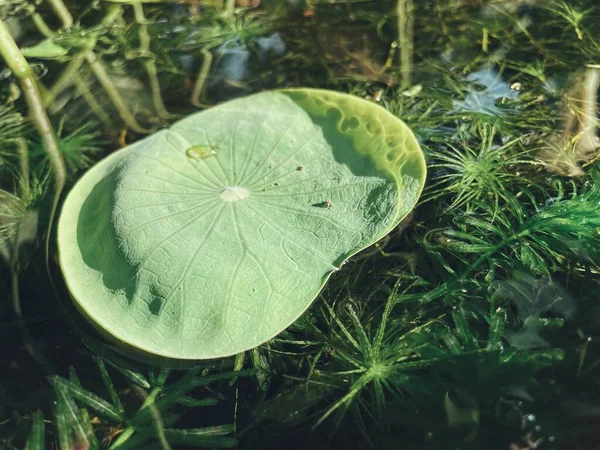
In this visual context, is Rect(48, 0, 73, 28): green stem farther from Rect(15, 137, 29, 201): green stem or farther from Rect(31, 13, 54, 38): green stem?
Rect(15, 137, 29, 201): green stem

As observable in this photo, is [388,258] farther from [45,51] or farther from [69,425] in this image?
[45,51]

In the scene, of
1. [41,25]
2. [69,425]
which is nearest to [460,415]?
[69,425]

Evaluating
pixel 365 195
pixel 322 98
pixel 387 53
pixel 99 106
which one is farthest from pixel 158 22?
pixel 365 195

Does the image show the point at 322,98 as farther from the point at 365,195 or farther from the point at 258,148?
the point at 365,195

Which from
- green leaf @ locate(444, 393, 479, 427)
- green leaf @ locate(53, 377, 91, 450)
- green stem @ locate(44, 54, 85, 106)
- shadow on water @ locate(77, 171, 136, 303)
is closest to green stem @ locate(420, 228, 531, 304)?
A: green leaf @ locate(444, 393, 479, 427)

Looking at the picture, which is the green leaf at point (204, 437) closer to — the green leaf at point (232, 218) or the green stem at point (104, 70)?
the green leaf at point (232, 218)

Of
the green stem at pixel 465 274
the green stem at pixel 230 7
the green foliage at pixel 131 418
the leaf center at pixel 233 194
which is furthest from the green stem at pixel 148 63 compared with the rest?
the green stem at pixel 465 274

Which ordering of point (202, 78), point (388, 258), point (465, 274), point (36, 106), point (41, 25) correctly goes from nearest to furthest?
point (465, 274) < point (388, 258) < point (36, 106) < point (202, 78) < point (41, 25)
